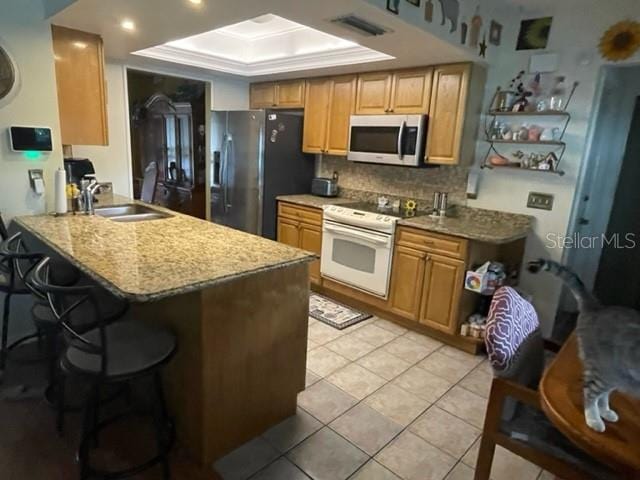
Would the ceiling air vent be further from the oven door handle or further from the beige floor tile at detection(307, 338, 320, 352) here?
the beige floor tile at detection(307, 338, 320, 352)

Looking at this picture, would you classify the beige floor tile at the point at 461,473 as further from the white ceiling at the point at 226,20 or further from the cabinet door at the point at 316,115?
the cabinet door at the point at 316,115

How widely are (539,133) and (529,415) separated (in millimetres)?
2189

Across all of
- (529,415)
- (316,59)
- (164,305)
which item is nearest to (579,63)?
(316,59)

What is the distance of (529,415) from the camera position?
1508 mm

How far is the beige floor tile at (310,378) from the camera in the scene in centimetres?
244

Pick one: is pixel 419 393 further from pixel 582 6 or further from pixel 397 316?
pixel 582 6

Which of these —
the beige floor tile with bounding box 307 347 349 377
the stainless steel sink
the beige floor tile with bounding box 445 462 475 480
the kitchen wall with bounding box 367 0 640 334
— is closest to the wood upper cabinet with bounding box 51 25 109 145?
the stainless steel sink

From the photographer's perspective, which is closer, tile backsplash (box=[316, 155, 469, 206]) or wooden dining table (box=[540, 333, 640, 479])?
wooden dining table (box=[540, 333, 640, 479])

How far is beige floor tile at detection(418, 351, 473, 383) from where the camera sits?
104 inches

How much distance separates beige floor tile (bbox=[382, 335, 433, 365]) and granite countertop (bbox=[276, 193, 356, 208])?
1.43 meters

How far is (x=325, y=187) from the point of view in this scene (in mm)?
4207

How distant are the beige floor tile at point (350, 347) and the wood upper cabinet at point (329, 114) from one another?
1.80 metres

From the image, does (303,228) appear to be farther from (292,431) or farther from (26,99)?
(26,99)

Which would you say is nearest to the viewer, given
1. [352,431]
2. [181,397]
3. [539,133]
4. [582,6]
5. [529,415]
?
[529,415]
